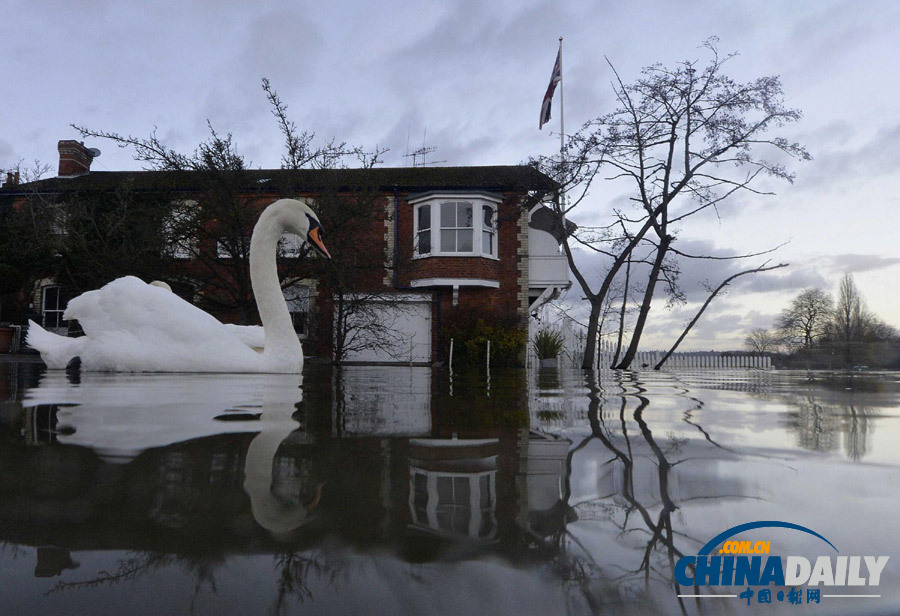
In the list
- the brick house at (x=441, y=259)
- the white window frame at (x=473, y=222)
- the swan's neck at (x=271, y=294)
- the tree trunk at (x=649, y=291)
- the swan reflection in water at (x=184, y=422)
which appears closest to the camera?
the swan reflection in water at (x=184, y=422)

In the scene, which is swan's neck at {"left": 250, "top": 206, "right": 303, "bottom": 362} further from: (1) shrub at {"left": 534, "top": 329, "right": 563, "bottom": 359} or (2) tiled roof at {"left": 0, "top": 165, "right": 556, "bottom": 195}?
(1) shrub at {"left": 534, "top": 329, "right": 563, "bottom": 359}

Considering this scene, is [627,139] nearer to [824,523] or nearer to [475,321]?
[475,321]

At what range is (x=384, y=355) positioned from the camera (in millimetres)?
21094

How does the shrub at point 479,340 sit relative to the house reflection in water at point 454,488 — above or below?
above

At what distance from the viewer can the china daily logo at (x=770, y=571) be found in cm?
77

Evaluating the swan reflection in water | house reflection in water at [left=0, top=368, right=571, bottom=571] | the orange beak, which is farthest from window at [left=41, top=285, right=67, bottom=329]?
house reflection in water at [left=0, top=368, right=571, bottom=571]

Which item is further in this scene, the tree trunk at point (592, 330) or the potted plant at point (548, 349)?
the potted plant at point (548, 349)

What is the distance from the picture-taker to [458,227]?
20.9 metres

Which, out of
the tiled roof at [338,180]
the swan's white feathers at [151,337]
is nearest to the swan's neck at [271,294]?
the swan's white feathers at [151,337]

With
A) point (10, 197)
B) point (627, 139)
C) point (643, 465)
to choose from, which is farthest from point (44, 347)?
point (10, 197)

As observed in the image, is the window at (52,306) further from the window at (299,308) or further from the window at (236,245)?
the window at (236,245)

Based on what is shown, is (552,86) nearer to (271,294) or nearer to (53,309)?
(271,294)

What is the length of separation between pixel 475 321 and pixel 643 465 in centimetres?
1834

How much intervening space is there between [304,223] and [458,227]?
1415cm
